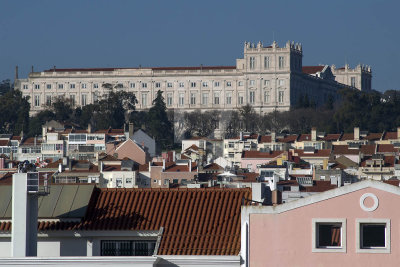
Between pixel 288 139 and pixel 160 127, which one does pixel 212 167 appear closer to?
pixel 288 139

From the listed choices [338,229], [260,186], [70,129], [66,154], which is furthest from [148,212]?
[70,129]

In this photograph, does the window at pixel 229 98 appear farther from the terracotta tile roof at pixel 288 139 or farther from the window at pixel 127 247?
the window at pixel 127 247

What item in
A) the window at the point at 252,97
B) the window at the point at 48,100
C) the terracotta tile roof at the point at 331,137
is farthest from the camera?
the window at the point at 252,97

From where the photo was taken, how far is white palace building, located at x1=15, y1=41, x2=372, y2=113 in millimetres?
157500

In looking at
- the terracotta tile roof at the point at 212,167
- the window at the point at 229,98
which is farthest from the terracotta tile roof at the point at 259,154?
the window at the point at 229,98

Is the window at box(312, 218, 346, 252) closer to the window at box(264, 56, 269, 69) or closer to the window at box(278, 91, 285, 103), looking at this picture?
the window at box(278, 91, 285, 103)

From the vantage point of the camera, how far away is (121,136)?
11600 cm

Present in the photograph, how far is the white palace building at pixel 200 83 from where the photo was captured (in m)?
158

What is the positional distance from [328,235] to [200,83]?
143 meters

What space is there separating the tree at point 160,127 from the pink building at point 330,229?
11067 centimetres

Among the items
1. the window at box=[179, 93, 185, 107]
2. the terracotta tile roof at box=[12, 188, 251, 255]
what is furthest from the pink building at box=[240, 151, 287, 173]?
the terracotta tile roof at box=[12, 188, 251, 255]

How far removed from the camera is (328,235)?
1723 centimetres

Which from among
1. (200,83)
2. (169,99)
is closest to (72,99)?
(169,99)

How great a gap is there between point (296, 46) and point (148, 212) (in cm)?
14619
